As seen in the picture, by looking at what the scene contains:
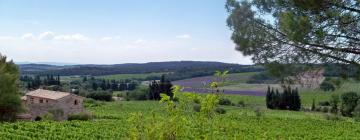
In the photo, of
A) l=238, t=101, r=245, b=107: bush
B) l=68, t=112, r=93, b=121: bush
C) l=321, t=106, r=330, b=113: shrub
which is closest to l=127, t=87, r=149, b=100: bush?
l=238, t=101, r=245, b=107: bush

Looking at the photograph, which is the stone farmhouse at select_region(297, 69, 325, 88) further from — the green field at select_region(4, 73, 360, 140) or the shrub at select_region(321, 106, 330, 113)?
the shrub at select_region(321, 106, 330, 113)

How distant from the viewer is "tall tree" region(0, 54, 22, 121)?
120ft

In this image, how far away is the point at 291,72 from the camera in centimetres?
1016

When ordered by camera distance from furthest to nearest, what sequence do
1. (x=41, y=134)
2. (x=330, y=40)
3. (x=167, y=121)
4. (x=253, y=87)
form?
(x=253, y=87) → (x=41, y=134) → (x=330, y=40) → (x=167, y=121)

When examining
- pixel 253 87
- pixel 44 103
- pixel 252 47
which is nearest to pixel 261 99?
pixel 253 87

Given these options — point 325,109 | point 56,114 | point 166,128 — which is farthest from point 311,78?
point 325,109

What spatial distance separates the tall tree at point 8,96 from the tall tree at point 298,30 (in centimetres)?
2967

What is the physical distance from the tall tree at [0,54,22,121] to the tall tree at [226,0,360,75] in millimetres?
29668

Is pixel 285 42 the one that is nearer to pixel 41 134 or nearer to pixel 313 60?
pixel 313 60

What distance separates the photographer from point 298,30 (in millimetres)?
8586

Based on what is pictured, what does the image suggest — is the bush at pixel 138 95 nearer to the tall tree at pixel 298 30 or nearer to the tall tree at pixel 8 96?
the tall tree at pixel 8 96

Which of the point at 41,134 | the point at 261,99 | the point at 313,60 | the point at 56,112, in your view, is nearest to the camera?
the point at 313,60

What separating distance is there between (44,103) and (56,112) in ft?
6.73

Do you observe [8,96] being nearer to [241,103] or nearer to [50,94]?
[50,94]
